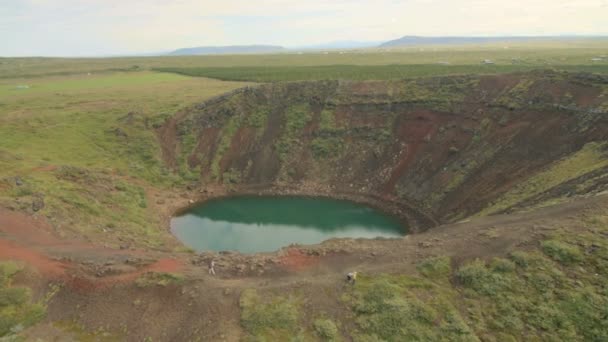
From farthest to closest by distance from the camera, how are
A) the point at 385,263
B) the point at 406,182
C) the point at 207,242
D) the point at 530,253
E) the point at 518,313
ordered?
1. the point at 406,182
2. the point at 207,242
3. the point at 385,263
4. the point at 530,253
5. the point at 518,313

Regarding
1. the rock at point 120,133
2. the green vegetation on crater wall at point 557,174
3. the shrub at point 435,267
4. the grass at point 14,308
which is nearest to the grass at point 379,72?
the rock at point 120,133

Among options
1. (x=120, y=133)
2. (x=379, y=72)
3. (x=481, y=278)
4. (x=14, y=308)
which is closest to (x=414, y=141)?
(x=481, y=278)

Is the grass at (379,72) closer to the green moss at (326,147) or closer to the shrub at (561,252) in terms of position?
the green moss at (326,147)

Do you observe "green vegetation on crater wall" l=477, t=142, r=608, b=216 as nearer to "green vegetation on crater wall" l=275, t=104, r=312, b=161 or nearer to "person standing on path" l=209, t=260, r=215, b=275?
"person standing on path" l=209, t=260, r=215, b=275

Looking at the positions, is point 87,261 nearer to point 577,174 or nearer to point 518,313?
point 518,313

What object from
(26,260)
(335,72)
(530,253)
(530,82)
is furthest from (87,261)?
(335,72)

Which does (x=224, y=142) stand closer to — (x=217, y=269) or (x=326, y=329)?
(x=217, y=269)
